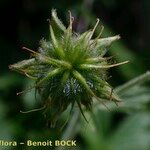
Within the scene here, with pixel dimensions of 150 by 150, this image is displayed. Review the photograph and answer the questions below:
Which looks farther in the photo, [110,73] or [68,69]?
[110,73]

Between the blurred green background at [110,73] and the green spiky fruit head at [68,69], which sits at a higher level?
the blurred green background at [110,73]

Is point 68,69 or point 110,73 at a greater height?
point 110,73

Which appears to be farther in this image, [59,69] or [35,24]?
[35,24]

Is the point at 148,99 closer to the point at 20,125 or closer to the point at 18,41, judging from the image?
the point at 20,125

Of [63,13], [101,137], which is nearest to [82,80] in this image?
[101,137]

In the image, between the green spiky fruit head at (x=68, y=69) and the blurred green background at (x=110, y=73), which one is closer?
the green spiky fruit head at (x=68, y=69)
